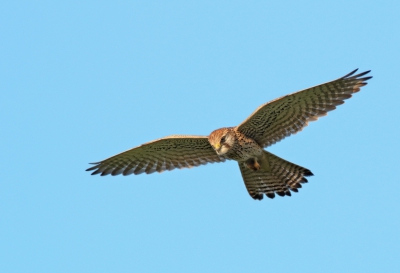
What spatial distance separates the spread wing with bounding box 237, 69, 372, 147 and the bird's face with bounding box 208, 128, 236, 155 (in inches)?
10.1

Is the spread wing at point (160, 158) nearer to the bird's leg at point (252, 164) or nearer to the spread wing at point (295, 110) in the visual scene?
the bird's leg at point (252, 164)

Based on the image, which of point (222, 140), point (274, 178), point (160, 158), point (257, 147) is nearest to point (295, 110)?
point (257, 147)

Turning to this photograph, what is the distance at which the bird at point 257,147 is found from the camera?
41.9 ft

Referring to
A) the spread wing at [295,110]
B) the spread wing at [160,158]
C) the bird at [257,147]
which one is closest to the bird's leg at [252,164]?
the bird at [257,147]

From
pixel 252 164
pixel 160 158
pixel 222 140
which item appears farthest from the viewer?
pixel 160 158

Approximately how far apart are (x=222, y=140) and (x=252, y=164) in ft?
3.38

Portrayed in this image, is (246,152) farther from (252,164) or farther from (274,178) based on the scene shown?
(274,178)

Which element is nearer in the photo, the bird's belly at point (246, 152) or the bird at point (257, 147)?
the bird at point (257, 147)

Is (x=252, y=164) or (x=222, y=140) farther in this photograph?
(x=252, y=164)

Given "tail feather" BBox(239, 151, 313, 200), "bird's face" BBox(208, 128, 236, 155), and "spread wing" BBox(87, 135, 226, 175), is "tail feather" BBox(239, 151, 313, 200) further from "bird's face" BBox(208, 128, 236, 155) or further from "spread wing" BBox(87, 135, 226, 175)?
"bird's face" BBox(208, 128, 236, 155)

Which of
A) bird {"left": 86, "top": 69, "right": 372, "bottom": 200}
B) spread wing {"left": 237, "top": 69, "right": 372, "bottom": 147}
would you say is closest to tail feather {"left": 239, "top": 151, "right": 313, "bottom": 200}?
bird {"left": 86, "top": 69, "right": 372, "bottom": 200}

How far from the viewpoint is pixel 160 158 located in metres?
14.4

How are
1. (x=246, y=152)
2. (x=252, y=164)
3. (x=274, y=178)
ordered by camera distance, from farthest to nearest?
(x=274, y=178), (x=252, y=164), (x=246, y=152)

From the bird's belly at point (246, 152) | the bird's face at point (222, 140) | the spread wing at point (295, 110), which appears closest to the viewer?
the spread wing at point (295, 110)
